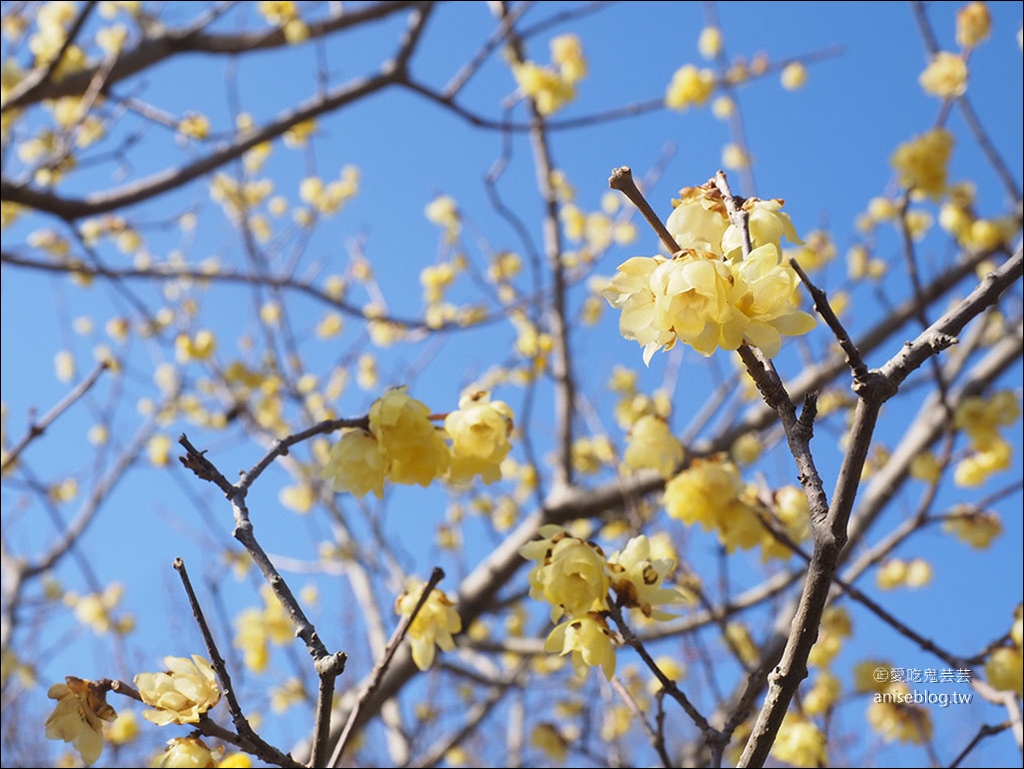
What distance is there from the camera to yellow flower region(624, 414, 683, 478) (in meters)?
2.21

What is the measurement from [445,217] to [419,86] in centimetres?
203

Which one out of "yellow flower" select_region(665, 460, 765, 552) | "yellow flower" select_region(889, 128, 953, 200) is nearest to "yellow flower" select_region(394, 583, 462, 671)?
"yellow flower" select_region(665, 460, 765, 552)

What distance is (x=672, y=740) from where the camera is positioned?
7758 millimetres

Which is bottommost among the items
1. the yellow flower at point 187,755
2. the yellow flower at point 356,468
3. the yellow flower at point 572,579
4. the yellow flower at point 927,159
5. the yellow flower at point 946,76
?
the yellow flower at point 187,755

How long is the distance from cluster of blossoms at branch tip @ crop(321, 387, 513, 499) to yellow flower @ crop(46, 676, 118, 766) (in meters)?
0.46

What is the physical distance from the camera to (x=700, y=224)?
1.07m

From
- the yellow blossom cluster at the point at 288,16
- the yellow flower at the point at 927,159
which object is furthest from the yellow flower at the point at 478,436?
the yellow blossom cluster at the point at 288,16

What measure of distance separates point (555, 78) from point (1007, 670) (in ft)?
10.8

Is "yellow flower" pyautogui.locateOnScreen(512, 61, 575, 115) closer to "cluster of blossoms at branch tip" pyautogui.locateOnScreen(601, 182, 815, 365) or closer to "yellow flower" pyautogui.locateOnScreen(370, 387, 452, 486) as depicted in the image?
"yellow flower" pyautogui.locateOnScreen(370, 387, 452, 486)

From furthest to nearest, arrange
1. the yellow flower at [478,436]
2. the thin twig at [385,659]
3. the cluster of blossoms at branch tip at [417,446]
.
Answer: the yellow flower at [478,436] → the cluster of blossoms at branch tip at [417,446] → the thin twig at [385,659]

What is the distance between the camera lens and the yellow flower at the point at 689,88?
4387mm

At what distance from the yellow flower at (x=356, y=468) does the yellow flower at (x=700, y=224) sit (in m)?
0.64

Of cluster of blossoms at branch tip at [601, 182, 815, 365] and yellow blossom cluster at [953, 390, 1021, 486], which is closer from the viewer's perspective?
cluster of blossoms at branch tip at [601, 182, 815, 365]

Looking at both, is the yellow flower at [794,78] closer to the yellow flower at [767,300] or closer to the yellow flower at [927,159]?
the yellow flower at [927,159]
